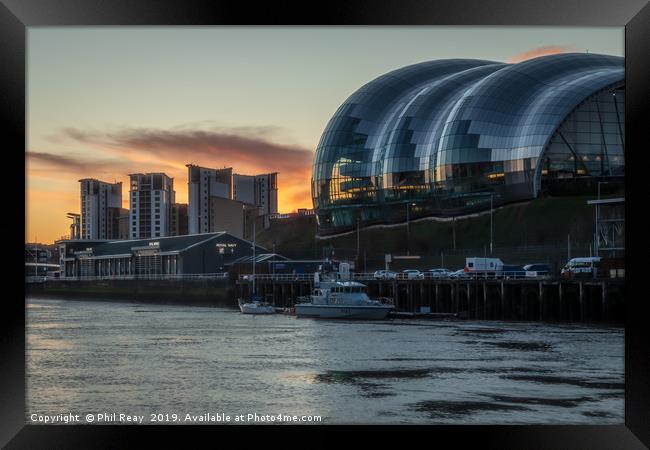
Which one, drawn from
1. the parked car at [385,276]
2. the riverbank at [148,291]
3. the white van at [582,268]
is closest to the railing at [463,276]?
the parked car at [385,276]

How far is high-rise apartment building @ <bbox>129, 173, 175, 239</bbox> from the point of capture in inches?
5566

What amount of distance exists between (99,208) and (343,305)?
112482 millimetres

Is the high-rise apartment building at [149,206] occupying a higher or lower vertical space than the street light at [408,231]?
higher

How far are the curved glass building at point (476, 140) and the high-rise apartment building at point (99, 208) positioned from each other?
7902cm

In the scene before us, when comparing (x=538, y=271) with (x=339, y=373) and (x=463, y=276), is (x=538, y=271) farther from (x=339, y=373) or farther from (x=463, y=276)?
(x=339, y=373)

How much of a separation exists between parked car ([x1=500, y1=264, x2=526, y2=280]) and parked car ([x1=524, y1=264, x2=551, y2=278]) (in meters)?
0.34

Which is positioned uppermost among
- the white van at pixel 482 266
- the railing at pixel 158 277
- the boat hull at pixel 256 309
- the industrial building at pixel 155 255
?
the industrial building at pixel 155 255

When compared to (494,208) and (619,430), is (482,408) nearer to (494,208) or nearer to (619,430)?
(619,430)

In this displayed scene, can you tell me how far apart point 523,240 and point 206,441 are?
47.1 meters

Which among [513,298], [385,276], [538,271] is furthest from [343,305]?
[538,271]

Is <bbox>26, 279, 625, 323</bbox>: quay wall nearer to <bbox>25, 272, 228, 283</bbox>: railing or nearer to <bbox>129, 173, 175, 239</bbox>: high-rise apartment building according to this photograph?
<bbox>25, 272, 228, 283</bbox>: railing

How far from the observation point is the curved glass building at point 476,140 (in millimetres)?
61562

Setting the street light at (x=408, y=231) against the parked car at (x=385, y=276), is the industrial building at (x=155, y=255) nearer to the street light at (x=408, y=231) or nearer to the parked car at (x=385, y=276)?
the street light at (x=408, y=231)

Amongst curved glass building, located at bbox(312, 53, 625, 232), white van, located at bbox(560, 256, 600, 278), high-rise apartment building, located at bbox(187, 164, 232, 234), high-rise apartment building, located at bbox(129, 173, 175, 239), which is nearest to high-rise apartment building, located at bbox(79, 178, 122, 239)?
high-rise apartment building, located at bbox(129, 173, 175, 239)
